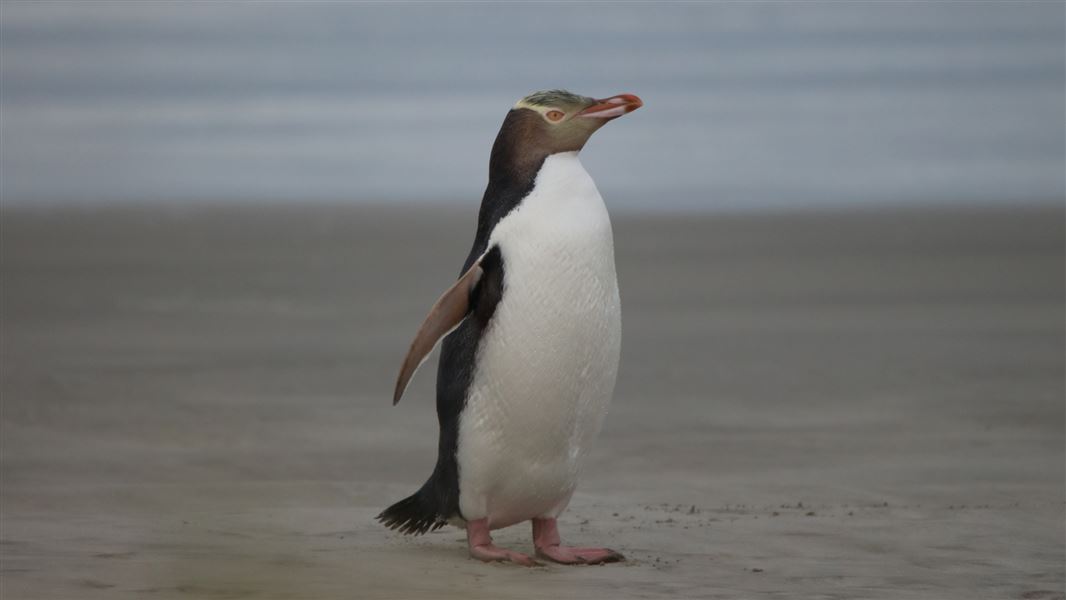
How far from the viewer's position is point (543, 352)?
429 cm

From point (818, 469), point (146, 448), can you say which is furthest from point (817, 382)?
point (146, 448)

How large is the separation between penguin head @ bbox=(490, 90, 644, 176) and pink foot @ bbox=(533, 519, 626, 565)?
3.19 feet

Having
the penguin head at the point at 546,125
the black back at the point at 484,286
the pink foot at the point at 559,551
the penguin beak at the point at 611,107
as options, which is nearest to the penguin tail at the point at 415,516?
the black back at the point at 484,286

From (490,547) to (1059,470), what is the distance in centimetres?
274

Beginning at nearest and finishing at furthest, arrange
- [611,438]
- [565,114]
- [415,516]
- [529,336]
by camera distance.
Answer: [529,336] → [565,114] → [415,516] → [611,438]

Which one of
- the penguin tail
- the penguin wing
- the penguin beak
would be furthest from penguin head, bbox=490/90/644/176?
the penguin tail

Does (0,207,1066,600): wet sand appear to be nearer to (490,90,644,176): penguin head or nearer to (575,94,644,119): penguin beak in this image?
(490,90,644,176): penguin head

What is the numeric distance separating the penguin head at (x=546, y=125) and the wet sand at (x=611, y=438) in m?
1.07

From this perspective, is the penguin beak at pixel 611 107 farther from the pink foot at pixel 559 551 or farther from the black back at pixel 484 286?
the pink foot at pixel 559 551

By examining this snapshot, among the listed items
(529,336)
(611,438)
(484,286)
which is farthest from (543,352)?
(611,438)

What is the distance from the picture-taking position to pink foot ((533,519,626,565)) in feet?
14.5

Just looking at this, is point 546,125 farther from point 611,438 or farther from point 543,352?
point 611,438

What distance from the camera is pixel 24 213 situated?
3094 cm

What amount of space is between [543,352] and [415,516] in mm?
669
